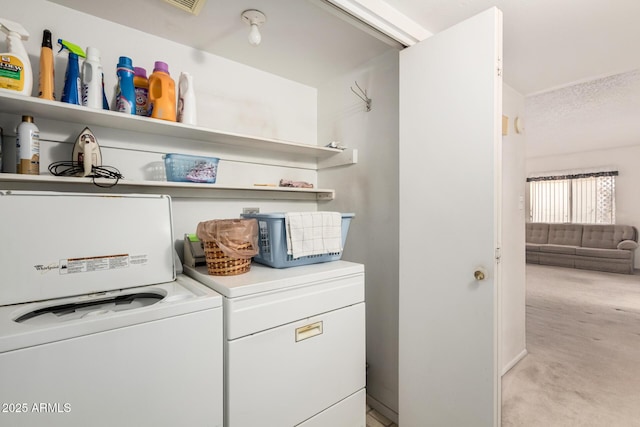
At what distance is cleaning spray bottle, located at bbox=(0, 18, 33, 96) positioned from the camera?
1.12 m

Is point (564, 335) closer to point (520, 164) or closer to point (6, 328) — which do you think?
point (520, 164)

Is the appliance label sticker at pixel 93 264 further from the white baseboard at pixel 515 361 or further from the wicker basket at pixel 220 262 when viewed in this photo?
the white baseboard at pixel 515 361

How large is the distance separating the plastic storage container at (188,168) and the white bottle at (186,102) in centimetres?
19

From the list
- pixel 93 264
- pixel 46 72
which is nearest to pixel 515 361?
pixel 93 264

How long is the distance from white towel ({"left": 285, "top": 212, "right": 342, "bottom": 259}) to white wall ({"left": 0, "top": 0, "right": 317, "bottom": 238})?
678mm

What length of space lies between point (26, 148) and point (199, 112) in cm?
84

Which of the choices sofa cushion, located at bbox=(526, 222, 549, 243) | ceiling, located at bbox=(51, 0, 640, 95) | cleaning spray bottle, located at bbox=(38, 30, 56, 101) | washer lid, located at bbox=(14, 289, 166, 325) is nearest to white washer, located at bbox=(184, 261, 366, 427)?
washer lid, located at bbox=(14, 289, 166, 325)

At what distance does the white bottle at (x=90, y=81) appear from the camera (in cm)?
129

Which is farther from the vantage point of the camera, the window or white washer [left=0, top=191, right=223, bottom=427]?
the window

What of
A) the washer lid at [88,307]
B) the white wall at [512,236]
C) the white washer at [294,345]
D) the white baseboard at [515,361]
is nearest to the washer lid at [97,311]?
the washer lid at [88,307]

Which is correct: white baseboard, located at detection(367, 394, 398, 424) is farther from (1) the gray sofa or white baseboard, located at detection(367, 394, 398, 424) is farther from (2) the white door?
(1) the gray sofa

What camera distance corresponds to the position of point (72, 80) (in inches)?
50.3

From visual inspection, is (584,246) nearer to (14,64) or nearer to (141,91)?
(141,91)

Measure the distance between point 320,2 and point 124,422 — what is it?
170 cm
